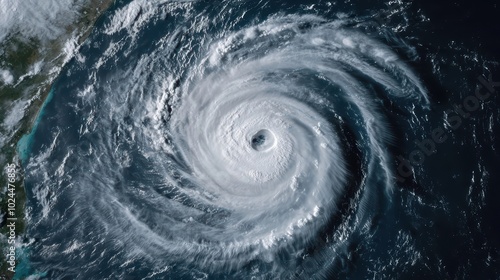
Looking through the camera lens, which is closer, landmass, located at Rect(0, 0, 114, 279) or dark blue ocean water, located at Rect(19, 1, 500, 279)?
dark blue ocean water, located at Rect(19, 1, 500, 279)

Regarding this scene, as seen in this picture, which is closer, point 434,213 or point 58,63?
point 434,213

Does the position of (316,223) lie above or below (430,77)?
below

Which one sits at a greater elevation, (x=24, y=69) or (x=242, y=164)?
(x=24, y=69)

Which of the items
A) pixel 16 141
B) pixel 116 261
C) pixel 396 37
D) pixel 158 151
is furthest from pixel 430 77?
pixel 16 141

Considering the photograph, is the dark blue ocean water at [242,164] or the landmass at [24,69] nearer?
the dark blue ocean water at [242,164]

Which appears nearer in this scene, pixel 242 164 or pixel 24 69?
pixel 242 164

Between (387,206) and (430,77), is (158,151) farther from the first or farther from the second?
(430,77)

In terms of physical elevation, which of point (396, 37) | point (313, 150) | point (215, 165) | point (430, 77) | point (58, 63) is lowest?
point (215, 165)

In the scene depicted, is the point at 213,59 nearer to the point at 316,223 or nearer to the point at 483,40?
the point at 316,223
